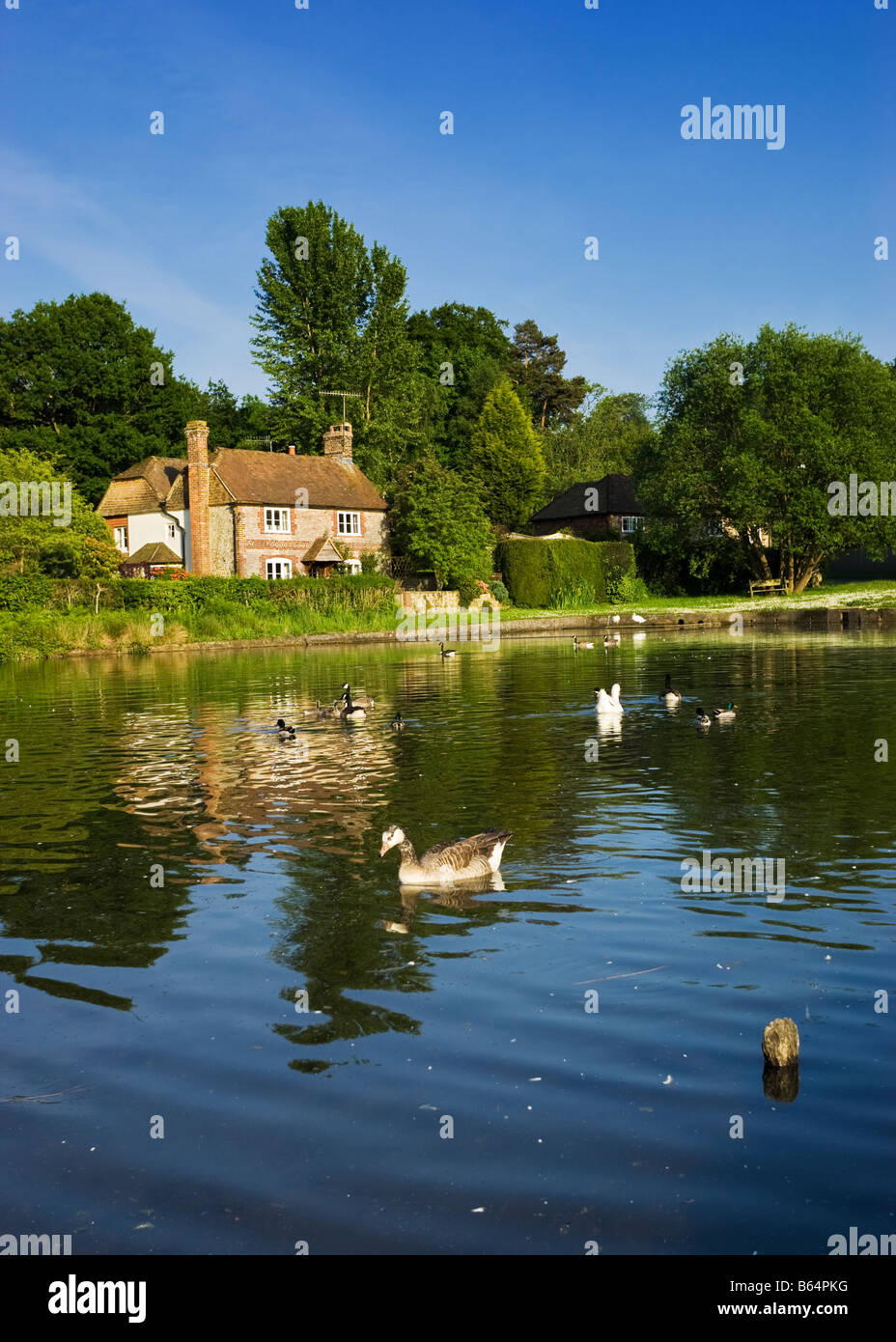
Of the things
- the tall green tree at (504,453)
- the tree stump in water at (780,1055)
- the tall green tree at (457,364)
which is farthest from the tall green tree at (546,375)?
the tree stump in water at (780,1055)

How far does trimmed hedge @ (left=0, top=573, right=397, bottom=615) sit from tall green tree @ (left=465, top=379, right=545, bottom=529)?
31991 mm

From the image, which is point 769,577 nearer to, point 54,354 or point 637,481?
point 637,481

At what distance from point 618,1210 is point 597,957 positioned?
11.3 ft

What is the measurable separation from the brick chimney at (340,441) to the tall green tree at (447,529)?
6.76 metres

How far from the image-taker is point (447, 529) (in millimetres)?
73438

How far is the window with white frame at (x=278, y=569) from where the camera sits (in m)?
73.4

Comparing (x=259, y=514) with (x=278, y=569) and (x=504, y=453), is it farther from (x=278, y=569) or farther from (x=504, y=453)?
(x=504, y=453)

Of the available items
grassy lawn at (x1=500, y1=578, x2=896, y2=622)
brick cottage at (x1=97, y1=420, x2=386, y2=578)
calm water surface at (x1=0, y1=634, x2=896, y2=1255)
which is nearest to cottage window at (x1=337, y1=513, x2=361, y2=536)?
brick cottage at (x1=97, y1=420, x2=386, y2=578)

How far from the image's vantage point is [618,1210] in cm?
543

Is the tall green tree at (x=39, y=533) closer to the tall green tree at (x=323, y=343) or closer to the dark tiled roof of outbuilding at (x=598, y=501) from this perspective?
the tall green tree at (x=323, y=343)

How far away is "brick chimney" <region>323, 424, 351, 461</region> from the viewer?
80.9 meters

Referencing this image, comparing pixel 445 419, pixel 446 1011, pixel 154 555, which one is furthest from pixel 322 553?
pixel 446 1011

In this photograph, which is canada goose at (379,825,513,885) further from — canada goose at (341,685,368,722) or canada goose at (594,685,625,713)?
canada goose at (341,685,368,722)
